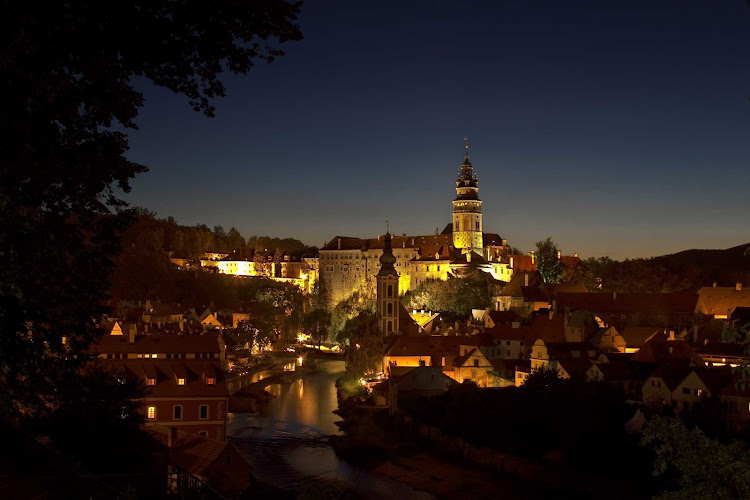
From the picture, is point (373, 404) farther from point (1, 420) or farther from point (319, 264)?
point (319, 264)

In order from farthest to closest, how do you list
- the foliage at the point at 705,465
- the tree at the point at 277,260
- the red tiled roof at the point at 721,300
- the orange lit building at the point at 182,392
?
the tree at the point at 277,260, the red tiled roof at the point at 721,300, the orange lit building at the point at 182,392, the foliage at the point at 705,465

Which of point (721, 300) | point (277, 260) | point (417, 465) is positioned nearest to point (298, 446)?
point (417, 465)

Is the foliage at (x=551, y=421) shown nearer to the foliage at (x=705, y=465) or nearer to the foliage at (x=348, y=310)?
the foliage at (x=705, y=465)

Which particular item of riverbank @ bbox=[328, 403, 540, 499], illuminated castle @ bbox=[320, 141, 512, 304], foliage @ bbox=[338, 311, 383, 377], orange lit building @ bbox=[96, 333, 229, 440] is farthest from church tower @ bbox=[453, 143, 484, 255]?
orange lit building @ bbox=[96, 333, 229, 440]

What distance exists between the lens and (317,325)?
6588 centimetres

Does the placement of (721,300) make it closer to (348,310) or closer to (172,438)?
(348,310)

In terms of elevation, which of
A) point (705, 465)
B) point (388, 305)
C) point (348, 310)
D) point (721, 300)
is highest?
point (721, 300)

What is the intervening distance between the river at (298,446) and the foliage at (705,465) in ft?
41.7

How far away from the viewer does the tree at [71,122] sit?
17.1 feet

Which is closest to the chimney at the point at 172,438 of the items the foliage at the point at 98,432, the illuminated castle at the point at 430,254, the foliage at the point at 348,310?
the foliage at the point at 98,432

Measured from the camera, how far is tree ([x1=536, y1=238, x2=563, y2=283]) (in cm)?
5869

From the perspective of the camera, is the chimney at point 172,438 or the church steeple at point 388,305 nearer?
the chimney at point 172,438

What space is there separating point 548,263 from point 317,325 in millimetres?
19771

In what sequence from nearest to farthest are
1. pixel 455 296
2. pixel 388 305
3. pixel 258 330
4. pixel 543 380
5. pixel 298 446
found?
pixel 543 380
pixel 298 446
pixel 388 305
pixel 455 296
pixel 258 330
